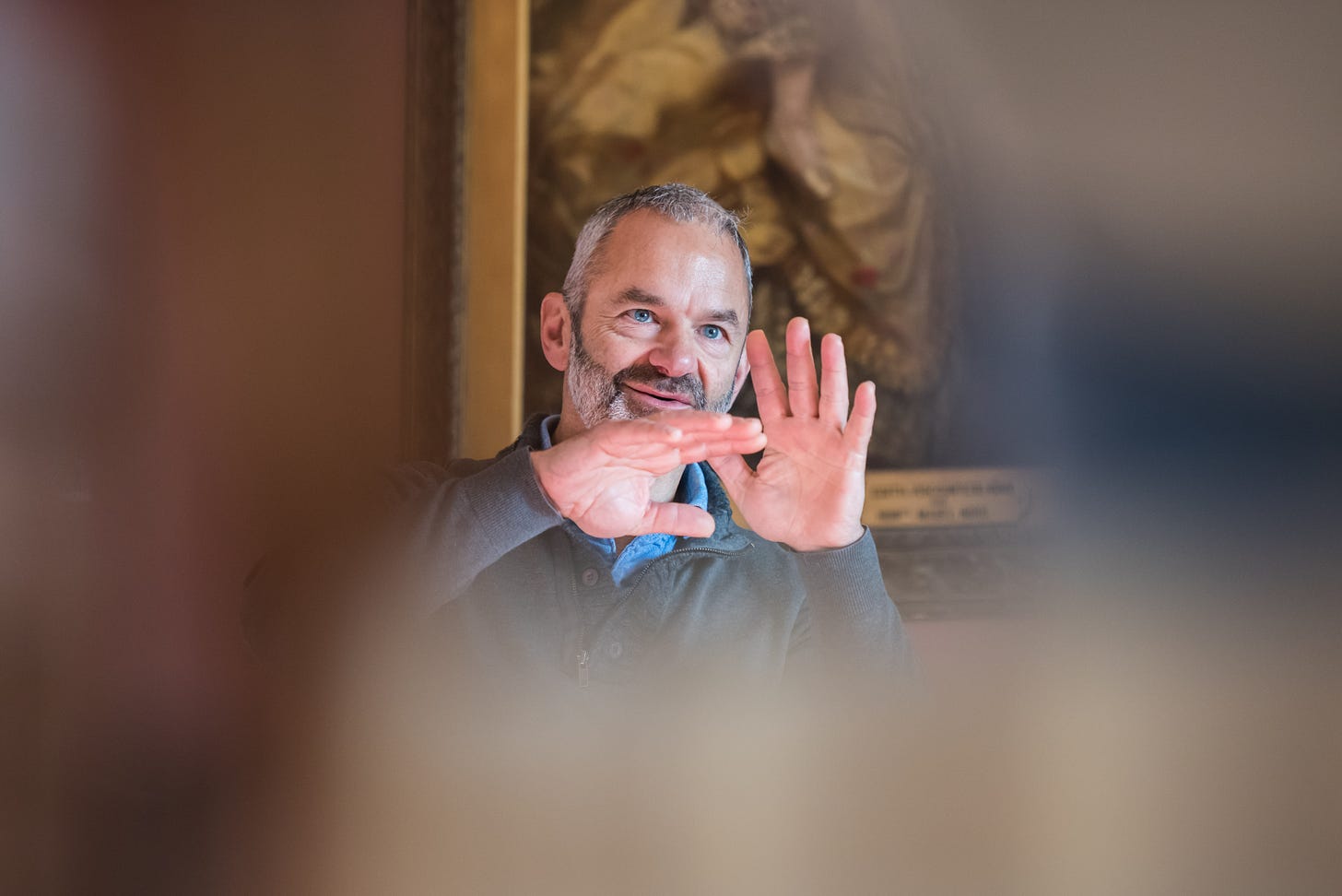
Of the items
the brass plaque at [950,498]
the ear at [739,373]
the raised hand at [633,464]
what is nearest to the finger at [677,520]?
the raised hand at [633,464]

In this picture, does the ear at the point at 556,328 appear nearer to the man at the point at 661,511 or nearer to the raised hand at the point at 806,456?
the man at the point at 661,511

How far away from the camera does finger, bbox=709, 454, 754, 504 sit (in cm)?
58

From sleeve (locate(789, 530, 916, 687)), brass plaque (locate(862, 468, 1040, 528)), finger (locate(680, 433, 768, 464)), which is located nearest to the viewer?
finger (locate(680, 433, 768, 464))

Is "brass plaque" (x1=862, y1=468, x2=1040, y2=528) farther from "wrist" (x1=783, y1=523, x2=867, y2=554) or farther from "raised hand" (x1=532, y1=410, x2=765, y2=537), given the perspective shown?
"raised hand" (x1=532, y1=410, x2=765, y2=537)

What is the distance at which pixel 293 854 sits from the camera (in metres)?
0.51

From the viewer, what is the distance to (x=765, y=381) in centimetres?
55

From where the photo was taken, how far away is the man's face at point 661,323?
0.59 meters

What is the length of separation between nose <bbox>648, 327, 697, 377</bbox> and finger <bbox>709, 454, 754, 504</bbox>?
0.07m

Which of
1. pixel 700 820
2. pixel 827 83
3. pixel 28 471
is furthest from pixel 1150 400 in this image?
pixel 28 471

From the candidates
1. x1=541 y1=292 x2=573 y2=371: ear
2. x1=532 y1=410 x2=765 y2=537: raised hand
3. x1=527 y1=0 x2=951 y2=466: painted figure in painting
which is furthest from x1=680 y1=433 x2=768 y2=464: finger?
x1=527 y1=0 x2=951 y2=466: painted figure in painting

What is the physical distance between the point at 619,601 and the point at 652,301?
8.1 inches

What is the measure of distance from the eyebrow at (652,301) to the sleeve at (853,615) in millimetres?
163

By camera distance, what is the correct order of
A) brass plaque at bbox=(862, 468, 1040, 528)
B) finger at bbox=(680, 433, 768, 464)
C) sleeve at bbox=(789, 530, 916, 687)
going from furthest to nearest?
1. brass plaque at bbox=(862, 468, 1040, 528)
2. sleeve at bbox=(789, 530, 916, 687)
3. finger at bbox=(680, 433, 768, 464)

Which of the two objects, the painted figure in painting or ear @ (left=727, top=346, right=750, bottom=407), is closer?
ear @ (left=727, top=346, right=750, bottom=407)
